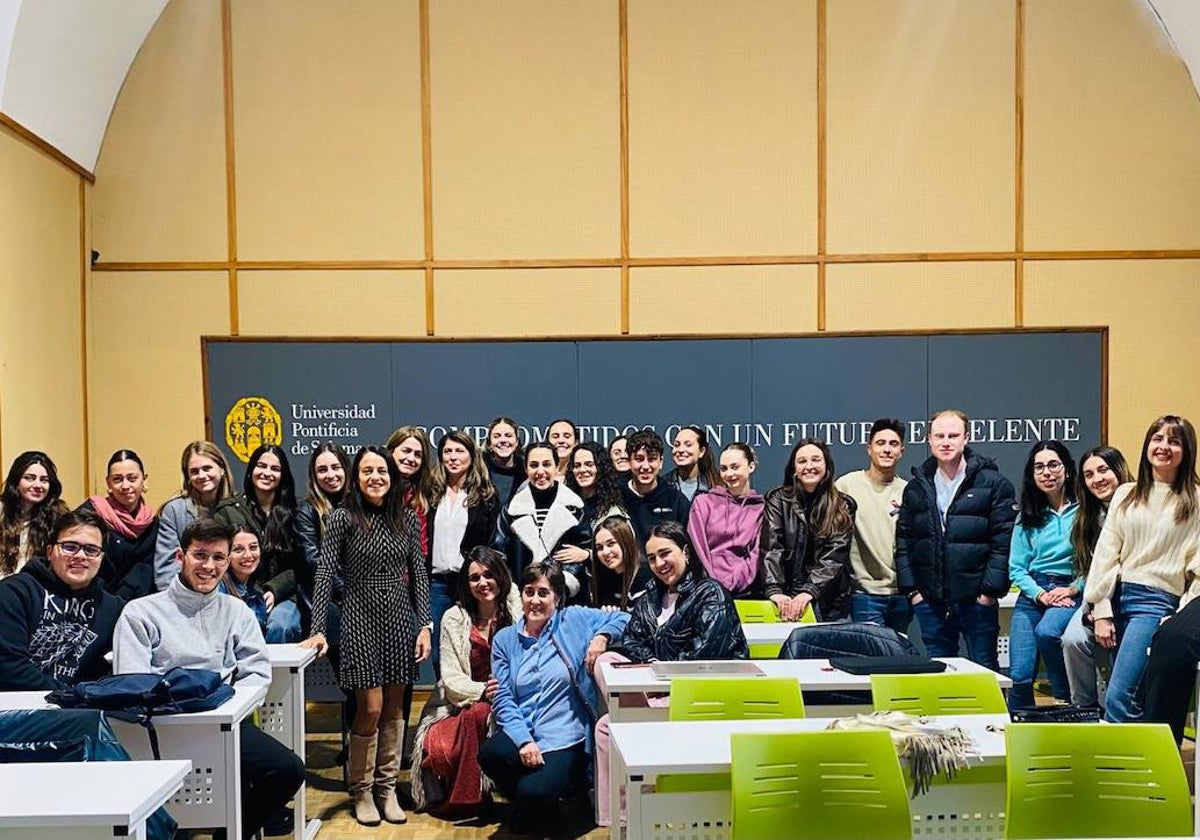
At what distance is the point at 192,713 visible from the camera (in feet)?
11.7

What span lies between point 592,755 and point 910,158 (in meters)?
4.55

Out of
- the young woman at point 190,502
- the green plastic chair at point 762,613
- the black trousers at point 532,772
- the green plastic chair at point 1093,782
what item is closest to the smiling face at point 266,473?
the young woman at point 190,502

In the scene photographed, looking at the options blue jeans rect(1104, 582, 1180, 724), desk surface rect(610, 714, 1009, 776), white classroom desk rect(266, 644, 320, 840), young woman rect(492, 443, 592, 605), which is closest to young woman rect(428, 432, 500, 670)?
young woman rect(492, 443, 592, 605)

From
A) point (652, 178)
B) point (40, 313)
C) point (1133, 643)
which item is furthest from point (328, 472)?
point (1133, 643)

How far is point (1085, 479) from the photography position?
5.23 meters

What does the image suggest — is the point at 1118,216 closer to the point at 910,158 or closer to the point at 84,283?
the point at 910,158

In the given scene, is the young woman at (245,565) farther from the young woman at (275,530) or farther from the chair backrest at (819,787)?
the chair backrest at (819,787)

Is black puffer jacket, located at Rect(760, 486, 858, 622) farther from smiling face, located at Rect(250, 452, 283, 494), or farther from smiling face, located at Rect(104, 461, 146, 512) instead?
smiling face, located at Rect(104, 461, 146, 512)

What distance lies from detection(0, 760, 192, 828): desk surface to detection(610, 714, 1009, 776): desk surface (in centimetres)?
116

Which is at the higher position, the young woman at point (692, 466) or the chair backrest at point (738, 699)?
the young woman at point (692, 466)

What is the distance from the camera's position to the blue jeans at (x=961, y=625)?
17.8 ft

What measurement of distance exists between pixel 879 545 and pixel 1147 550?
1.32m

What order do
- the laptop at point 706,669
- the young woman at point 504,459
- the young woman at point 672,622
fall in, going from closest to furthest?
the laptop at point 706,669, the young woman at point 672,622, the young woman at point 504,459

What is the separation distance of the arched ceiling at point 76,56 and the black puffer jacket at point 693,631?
4436 millimetres
